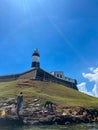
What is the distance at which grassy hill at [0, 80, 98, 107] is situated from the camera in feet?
313

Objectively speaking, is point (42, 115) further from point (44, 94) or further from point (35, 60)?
point (35, 60)

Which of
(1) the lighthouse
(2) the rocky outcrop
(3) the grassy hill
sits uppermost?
(1) the lighthouse

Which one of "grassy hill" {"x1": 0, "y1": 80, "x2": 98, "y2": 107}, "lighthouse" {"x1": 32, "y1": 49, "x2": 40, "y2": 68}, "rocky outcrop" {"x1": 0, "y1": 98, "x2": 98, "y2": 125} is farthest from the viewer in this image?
"lighthouse" {"x1": 32, "y1": 49, "x2": 40, "y2": 68}

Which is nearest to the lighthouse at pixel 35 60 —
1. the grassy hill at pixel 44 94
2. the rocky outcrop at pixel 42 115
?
the grassy hill at pixel 44 94

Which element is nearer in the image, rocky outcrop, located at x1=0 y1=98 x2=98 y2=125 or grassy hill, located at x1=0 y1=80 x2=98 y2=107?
rocky outcrop, located at x1=0 y1=98 x2=98 y2=125

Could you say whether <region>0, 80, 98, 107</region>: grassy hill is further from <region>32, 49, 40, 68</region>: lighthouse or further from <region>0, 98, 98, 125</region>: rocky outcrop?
<region>32, 49, 40, 68</region>: lighthouse

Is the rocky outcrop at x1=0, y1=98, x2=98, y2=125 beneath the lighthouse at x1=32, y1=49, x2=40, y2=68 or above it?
beneath

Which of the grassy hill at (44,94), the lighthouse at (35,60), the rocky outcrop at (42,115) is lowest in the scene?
the rocky outcrop at (42,115)

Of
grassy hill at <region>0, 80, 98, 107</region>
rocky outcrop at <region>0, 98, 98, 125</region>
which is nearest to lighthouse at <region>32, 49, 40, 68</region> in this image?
grassy hill at <region>0, 80, 98, 107</region>

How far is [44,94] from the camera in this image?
104m

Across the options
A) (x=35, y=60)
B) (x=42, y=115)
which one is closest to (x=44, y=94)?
(x=42, y=115)

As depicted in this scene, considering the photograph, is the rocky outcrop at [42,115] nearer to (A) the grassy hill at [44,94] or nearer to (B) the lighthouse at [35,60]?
(A) the grassy hill at [44,94]

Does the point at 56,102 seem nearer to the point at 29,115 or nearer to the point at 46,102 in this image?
the point at 46,102

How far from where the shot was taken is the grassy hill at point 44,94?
95.4 m
